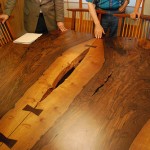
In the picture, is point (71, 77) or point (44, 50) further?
point (44, 50)

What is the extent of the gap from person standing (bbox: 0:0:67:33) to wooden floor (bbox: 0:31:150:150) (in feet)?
1.82

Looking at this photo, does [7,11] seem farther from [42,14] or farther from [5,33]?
[42,14]

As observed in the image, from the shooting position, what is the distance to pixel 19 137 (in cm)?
87

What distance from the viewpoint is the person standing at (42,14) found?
209 cm

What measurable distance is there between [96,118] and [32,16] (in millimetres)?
1621

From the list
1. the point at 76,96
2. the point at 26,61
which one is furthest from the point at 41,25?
the point at 76,96

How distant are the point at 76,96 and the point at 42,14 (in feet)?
4.61

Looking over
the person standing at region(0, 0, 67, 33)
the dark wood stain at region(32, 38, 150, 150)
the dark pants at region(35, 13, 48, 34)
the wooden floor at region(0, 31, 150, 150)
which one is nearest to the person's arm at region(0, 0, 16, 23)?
the person standing at region(0, 0, 67, 33)

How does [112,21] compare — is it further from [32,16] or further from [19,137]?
[19,137]

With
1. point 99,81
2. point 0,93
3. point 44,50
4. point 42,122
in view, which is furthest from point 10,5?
point 42,122

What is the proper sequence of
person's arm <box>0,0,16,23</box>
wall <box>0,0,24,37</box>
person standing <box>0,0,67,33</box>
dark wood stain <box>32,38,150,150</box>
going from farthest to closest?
wall <box>0,0,24,37</box>, person standing <box>0,0,67,33</box>, person's arm <box>0,0,16,23</box>, dark wood stain <box>32,38,150,150</box>

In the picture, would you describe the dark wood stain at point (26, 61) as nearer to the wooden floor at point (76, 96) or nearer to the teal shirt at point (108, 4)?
the wooden floor at point (76, 96)

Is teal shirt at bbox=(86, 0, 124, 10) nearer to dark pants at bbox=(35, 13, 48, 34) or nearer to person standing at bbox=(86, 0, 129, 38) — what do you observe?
person standing at bbox=(86, 0, 129, 38)

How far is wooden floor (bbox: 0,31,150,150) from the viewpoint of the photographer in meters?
0.85
